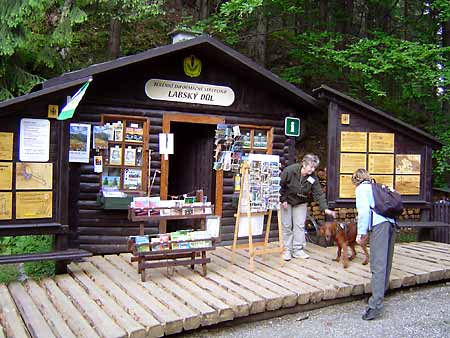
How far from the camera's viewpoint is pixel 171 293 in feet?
18.4

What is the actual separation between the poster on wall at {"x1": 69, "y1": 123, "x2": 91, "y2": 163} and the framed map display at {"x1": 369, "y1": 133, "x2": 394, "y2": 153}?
497 centimetres

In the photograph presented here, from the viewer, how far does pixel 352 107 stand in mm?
8367

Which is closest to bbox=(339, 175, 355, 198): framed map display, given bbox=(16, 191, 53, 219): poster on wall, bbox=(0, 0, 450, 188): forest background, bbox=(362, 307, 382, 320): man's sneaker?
bbox=(362, 307, 382, 320): man's sneaker

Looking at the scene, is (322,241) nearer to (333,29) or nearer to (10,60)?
(10,60)

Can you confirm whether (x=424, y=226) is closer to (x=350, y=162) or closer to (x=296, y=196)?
(x=350, y=162)

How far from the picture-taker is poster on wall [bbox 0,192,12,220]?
19.9 feet

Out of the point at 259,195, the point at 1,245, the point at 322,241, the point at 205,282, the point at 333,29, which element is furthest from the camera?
the point at 333,29

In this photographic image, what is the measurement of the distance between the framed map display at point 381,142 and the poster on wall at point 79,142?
16.3 ft

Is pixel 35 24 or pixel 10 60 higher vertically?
pixel 35 24

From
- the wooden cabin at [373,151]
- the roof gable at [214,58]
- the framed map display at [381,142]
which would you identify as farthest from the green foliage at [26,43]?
the framed map display at [381,142]

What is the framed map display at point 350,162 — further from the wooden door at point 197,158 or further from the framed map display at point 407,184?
the wooden door at point 197,158

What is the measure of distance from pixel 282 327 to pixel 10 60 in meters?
8.53

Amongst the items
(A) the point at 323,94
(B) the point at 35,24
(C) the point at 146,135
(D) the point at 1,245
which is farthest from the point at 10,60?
(A) the point at 323,94

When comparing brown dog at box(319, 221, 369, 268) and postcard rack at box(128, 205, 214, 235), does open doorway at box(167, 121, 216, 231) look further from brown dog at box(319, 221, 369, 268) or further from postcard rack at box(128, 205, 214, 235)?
brown dog at box(319, 221, 369, 268)
